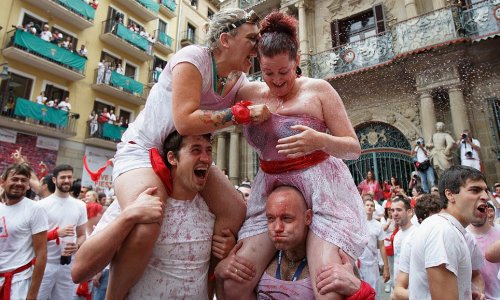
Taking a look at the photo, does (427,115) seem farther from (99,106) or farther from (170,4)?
(170,4)

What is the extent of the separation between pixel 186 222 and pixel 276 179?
2.42ft

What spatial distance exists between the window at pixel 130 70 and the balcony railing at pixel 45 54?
139 inches

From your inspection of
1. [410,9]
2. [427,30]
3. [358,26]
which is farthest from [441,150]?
[358,26]

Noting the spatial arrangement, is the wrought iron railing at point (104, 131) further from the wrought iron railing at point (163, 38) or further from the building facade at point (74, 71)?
the wrought iron railing at point (163, 38)

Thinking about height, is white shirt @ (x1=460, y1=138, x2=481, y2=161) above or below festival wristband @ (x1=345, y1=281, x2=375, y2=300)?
above

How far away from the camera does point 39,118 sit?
53.7 feet

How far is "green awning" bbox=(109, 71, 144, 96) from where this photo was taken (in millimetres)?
19984

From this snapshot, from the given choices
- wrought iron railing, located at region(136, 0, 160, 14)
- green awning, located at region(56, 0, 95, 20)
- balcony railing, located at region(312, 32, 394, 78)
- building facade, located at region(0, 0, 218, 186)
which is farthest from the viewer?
wrought iron railing, located at region(136, 0, 160, 14)

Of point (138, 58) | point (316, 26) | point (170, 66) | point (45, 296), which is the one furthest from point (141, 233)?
point (138, 58)

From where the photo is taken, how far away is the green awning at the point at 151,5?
22.3 meters

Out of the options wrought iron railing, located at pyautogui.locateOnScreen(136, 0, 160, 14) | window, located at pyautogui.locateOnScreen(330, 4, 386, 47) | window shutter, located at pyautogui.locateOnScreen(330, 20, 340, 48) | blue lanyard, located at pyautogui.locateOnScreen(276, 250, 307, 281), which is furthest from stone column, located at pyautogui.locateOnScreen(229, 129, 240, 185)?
blue lanyard, located at pyautogui.locateOnScreen(276, 250, 307, 281)

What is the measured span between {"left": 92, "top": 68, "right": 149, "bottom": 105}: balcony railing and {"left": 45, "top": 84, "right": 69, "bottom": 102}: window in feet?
5.41

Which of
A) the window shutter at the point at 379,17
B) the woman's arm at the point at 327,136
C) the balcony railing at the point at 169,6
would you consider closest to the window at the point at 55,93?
the balcony railing at the point at 169,6

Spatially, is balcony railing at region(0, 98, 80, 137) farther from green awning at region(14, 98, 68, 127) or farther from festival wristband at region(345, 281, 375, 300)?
festival wristband at region(345, 281, 375, 300)
